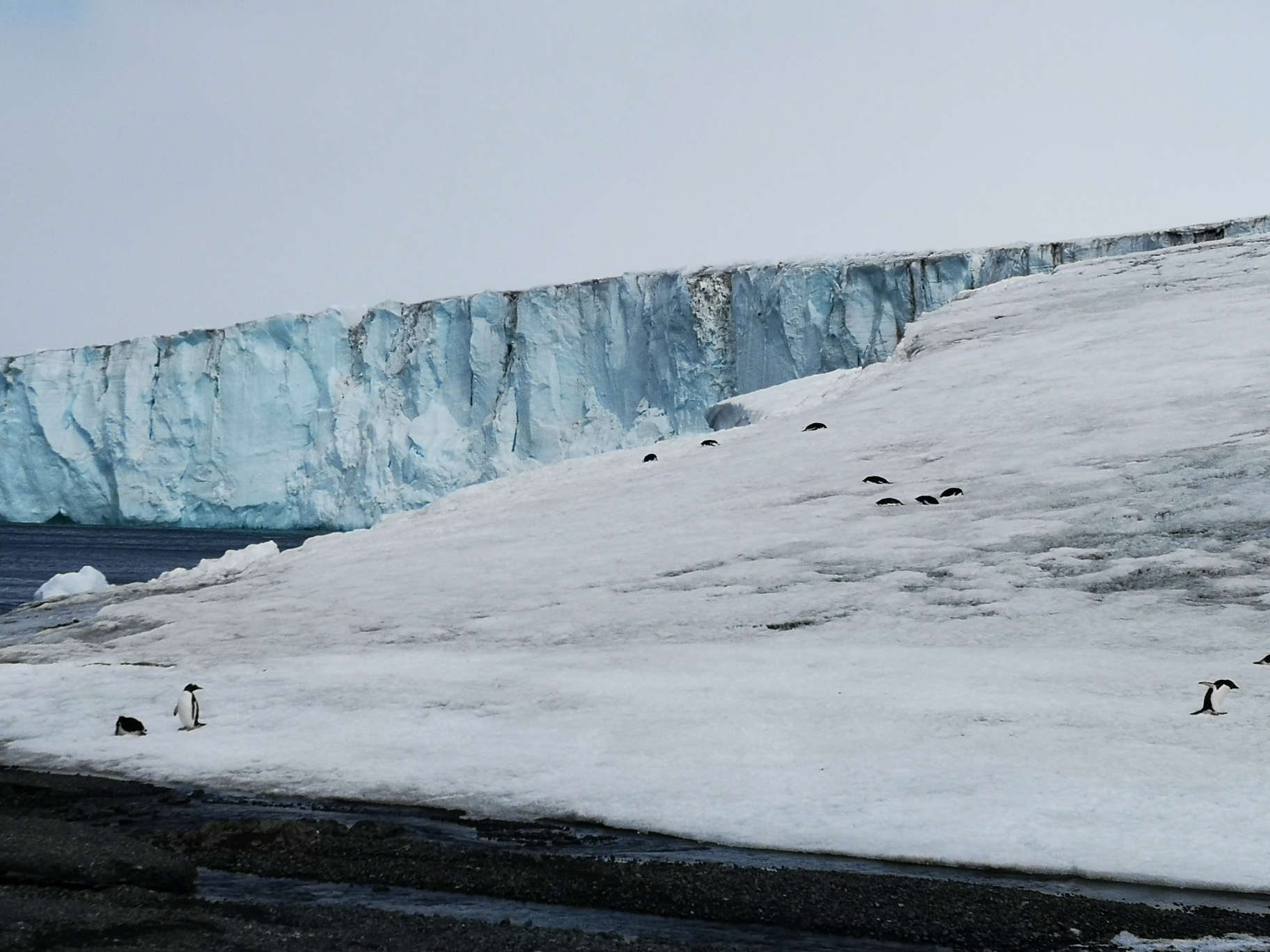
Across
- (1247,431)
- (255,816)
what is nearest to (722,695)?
(255,816)

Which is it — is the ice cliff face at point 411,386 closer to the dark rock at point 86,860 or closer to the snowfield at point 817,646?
the snowfield at point 817,646

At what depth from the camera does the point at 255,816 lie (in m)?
6.23

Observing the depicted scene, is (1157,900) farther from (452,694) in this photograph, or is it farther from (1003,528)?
(1003,528)

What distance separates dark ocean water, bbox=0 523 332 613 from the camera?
35.7 meters

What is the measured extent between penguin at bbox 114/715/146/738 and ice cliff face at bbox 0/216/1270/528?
119ft

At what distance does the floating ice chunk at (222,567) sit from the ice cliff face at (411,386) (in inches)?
1164

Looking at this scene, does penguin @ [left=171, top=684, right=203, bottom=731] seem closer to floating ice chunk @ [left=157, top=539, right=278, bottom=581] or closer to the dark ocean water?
floating ice chunk @ [left=157, top=539, right=278, bottom=581]

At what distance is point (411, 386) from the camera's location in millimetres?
48500

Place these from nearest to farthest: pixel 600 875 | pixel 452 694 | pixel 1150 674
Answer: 1. pixel 600 875
2. pixel 1150 674
3. pixel 452 694

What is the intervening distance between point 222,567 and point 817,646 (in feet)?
32.1

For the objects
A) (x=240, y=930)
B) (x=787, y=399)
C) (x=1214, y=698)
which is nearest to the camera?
(x=240, y=930)

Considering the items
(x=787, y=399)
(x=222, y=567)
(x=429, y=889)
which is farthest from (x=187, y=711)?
(x=787, y=399)

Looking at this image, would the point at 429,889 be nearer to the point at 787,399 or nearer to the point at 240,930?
the point at 240,930

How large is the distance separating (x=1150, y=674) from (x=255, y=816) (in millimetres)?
5716
